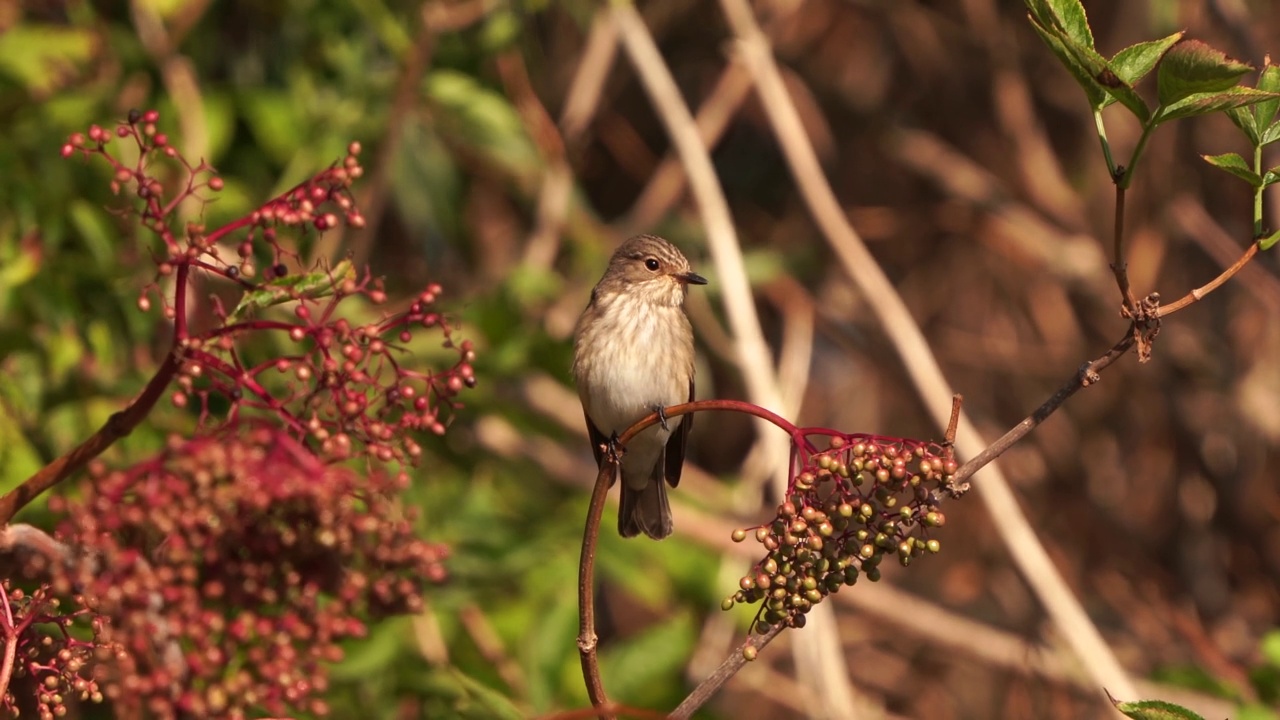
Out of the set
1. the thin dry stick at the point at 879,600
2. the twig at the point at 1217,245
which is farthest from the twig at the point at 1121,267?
the twig at the point at 1217,245

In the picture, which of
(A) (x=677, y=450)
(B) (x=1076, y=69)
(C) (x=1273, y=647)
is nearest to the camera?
(B) (x=1076, y=69)

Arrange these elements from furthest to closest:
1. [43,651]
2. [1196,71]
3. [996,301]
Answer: [996,301] → [43,651] → [1196,71]

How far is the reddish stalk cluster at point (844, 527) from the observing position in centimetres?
190

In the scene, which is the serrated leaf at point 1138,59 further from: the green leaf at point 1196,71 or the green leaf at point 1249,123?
the green leaf at point 1249,123

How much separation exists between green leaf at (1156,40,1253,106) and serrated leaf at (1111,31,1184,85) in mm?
44

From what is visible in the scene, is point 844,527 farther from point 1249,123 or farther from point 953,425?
point 1249,123

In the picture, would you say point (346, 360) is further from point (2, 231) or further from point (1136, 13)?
point (1136, 13)

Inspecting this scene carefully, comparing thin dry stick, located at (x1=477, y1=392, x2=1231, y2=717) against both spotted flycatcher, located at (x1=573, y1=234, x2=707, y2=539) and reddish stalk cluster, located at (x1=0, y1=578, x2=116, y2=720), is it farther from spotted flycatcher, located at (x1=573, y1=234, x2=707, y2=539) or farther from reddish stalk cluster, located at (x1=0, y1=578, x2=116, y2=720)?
reddish stalk cluster, located at (x1=0, y1=578, x2=116, y2=720)

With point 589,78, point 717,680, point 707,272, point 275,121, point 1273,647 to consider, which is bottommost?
point 717,680

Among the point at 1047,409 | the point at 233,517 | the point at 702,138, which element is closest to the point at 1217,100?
the point at 1047,409

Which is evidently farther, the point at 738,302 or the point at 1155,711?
the point at 738,302

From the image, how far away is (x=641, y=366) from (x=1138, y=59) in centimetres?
260

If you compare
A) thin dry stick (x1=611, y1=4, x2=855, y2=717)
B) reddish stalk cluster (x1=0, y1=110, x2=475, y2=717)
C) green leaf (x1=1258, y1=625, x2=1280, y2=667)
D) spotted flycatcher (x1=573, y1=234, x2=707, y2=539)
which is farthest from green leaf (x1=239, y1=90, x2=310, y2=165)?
green leaf (x1=1258, y1=625, x2=1280, y2=667)

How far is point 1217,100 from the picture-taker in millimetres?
1732
